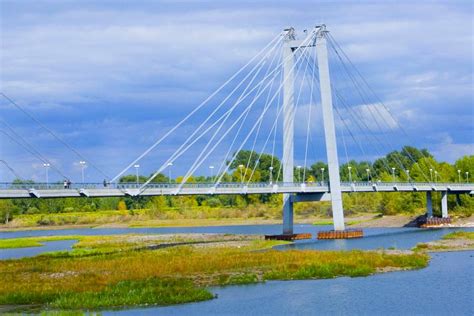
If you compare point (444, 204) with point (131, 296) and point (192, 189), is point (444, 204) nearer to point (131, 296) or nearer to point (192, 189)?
point (192, 189)

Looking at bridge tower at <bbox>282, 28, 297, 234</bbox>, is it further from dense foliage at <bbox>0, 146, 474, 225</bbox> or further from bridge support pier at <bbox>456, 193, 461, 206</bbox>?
bridge support pier at <bbox>456, 193, 461, 206</bbox>

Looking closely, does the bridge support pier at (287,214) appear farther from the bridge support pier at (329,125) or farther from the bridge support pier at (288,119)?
the bridge support pier at (329,125)

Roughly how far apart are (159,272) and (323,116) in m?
44.6

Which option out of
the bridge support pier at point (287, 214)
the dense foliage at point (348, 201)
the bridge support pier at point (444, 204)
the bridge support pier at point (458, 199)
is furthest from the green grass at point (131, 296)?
the bridge support pier at point (458, 199)

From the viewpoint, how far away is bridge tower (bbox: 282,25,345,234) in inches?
3573

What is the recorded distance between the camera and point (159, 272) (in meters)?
52.9

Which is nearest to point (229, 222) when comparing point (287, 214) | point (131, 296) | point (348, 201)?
point (348, 201)

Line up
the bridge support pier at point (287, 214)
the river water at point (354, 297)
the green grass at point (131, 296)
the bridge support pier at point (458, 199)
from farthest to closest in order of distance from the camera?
the bridge support pier at point (458, 199) < the bridge support pier at point (287, 214) < the green grass at point (131, 296) < the river water at point (354, 297)

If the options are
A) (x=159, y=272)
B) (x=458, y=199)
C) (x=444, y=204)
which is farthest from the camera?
(x=458, y=199)

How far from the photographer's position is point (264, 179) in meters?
196

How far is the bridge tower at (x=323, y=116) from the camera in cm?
9074

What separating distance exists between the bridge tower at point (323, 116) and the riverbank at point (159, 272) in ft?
78.4

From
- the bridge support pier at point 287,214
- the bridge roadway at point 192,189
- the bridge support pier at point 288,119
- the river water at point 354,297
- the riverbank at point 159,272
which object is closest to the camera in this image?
the river water at point 354,297

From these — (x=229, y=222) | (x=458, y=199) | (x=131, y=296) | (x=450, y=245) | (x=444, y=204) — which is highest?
(x=458, y=199)
